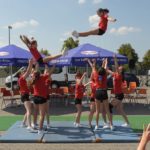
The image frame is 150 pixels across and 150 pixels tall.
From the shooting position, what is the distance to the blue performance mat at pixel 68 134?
10328mm

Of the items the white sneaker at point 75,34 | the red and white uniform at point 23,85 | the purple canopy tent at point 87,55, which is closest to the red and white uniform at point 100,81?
the red and white uniform at point 23,85

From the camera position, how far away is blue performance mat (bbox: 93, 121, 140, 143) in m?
10.3

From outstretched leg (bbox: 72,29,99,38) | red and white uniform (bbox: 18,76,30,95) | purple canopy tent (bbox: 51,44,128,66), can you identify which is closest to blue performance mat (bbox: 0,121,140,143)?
red and white uniform (bbox: 18,76,30,95)

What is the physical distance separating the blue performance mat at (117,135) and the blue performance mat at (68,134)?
24 centimetres

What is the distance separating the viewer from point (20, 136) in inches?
424

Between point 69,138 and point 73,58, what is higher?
point 73,58

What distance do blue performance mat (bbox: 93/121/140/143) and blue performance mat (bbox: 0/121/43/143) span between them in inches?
66.6

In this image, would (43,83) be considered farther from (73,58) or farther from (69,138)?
(73,58)

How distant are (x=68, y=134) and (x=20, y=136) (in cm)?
141

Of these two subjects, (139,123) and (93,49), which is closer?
(139,123)

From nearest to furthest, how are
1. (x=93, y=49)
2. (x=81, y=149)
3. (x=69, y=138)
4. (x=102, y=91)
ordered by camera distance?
(x=81, y=149)
(x=69, y=138)
(x=102, y=91)
(x=93, y=49)

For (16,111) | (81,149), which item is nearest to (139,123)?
(81,149)

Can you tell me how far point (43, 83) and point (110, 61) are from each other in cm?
768

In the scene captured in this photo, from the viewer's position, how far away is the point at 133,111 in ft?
57.3
